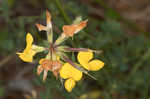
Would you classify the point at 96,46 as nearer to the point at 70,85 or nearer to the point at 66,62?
the point at 66,62

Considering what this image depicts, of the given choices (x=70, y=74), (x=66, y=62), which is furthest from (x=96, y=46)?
(x=70, y=74)

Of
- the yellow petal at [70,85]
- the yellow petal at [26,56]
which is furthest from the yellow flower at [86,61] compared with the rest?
the yellow petal at [26,56]

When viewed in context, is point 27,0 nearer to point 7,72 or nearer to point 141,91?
point 7,72

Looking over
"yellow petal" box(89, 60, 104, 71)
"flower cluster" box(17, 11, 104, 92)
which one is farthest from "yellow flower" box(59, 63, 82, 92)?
"yellow petal" box(89, 60, 104, 71)

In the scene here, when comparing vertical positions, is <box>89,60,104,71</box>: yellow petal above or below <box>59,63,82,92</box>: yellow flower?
above

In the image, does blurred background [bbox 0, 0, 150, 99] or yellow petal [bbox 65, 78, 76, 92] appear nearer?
yellow petal [bbox 65, 78, 76, 92]

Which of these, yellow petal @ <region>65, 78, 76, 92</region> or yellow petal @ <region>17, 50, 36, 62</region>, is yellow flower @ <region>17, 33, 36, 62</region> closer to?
yellow petal @ <region>17, 50, 36, 62</region>

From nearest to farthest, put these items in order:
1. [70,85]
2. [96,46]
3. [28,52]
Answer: [70,85] < [28,52] < [96,46]

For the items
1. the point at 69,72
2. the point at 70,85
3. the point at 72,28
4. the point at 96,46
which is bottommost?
the point at 70,85
